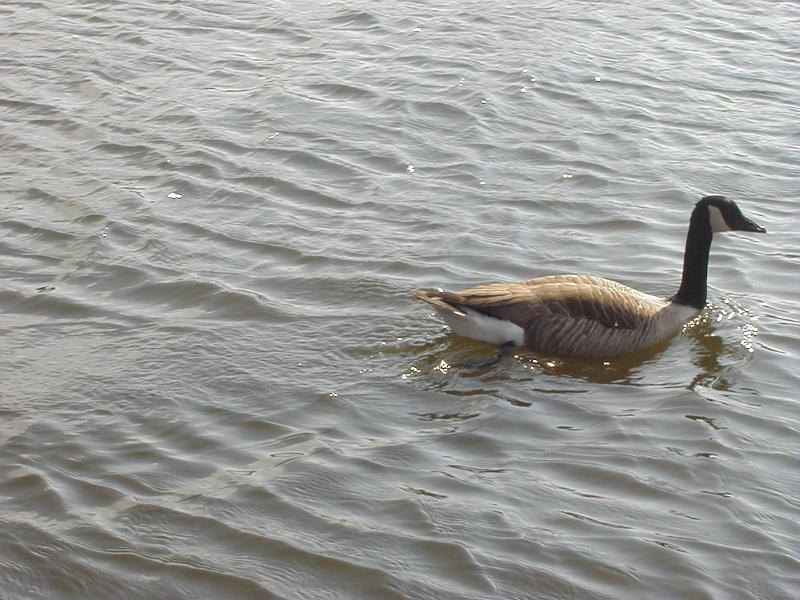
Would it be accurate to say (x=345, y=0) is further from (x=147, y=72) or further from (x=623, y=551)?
(x=623, y=551)

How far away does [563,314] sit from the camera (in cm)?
771

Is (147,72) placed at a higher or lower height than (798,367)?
higher

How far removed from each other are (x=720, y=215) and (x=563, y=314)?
63.2 inches

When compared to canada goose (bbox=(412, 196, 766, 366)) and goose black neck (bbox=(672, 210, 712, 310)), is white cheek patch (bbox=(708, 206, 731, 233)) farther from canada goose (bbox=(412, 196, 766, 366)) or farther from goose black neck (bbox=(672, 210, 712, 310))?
canada goose (bbox=(412, 196, 766, 366))

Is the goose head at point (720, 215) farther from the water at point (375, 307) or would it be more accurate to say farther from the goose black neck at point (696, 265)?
the water at point (375, 307)

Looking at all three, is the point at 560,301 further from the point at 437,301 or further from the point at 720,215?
the point at 720,215

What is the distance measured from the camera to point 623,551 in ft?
17.8

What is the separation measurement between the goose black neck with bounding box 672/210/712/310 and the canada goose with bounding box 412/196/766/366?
4 centimetres

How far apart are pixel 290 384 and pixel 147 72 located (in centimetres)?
659

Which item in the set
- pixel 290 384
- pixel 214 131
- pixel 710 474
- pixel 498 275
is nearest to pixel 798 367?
pixel 710 474

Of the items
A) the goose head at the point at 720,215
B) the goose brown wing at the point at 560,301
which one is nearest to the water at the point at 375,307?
the goose brown wing at the point at 560,301

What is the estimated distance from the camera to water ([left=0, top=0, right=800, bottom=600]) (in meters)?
5.40

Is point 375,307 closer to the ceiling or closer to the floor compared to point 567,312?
closer to the floor

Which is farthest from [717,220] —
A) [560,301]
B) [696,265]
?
[560,301]
